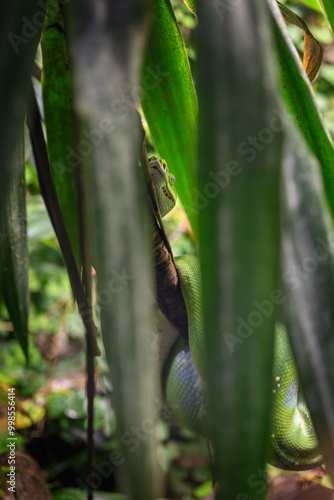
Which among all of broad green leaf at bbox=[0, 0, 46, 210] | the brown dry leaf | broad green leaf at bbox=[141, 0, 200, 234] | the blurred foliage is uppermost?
the brown dry leaf

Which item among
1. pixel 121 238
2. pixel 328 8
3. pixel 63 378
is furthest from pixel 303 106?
pixel 63 378

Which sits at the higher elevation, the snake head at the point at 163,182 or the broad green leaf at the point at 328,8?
the broad green leaf at the point at 328,8

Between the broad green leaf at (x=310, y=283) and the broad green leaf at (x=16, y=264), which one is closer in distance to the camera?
the broad green leaf at (x=310, y=283)

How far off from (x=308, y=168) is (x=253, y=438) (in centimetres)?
17

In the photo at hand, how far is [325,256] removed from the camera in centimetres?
26

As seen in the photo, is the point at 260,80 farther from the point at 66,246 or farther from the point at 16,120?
the point at 66,246

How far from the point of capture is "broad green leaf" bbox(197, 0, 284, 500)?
0.20 metres

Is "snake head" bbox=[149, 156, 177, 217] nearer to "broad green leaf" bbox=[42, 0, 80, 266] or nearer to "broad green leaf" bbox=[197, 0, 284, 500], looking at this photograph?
"broad green leaf" bbox=[42, 0, 80, 266]

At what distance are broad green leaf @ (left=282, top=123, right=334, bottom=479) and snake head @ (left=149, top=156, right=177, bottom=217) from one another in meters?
0.48

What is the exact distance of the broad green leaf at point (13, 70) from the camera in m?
0.21

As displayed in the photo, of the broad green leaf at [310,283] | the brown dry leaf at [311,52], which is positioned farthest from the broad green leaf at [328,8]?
the broad green leaf at [310,283]

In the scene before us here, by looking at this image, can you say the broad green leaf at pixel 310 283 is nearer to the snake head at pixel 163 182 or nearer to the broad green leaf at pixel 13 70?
the broad green leaf at pixel 13 70

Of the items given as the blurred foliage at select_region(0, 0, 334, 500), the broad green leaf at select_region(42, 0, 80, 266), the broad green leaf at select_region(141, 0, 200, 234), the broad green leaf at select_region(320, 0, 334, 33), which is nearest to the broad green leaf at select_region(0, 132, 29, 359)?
the broad green leaf at select_region(42, 0, 80, 266)

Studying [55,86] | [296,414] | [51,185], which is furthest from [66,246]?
[296,414]
